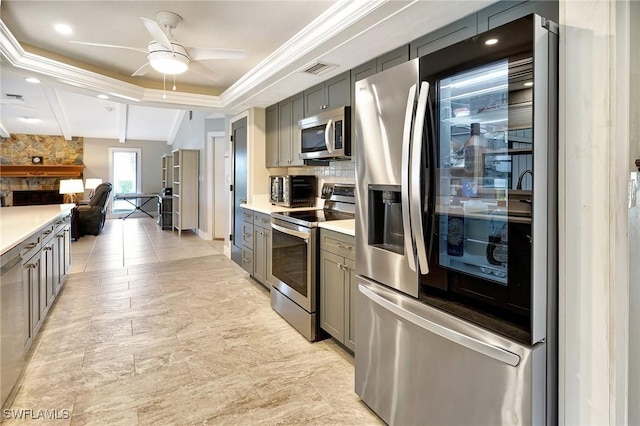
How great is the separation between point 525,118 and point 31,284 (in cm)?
307

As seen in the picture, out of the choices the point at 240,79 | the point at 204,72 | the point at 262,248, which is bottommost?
the point at 262,248

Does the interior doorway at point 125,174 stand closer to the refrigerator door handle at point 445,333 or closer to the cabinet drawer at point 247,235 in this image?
the cabinet drawer at point 247,235

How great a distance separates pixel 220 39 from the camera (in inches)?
120

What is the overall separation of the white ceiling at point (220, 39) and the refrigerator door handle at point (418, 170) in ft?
2.64

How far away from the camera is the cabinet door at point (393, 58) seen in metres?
2.42

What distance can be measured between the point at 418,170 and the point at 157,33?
2099 mm

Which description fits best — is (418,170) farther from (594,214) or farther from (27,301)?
(27,301)

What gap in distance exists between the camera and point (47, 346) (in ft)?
8.55

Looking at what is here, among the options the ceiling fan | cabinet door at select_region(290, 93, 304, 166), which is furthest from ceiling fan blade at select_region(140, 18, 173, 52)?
cabinet door at select_region(290, 93, 304, 166)

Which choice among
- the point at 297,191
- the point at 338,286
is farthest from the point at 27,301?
the point at 297,191

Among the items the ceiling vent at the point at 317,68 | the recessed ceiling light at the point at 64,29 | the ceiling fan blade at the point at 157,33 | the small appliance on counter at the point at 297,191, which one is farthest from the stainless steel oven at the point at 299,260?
the recessed ceiling light at the point at 64,29

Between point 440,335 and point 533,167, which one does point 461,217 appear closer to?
point 533,167

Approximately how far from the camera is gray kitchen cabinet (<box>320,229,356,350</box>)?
2.36 meters

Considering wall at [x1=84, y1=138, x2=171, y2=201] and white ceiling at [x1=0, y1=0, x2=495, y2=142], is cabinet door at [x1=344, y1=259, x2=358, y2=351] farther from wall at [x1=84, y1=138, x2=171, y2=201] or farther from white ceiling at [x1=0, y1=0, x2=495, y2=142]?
wall at [x1=84, y1=138, x2=171, y2=201]
